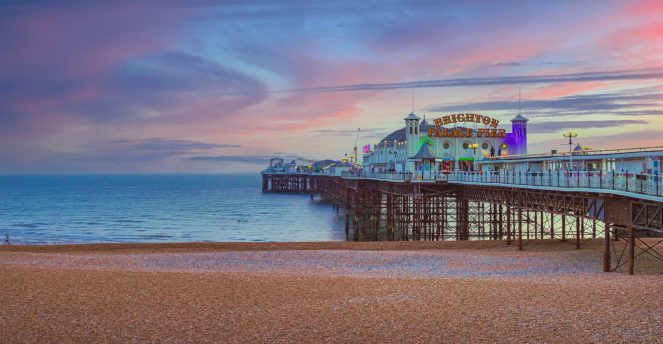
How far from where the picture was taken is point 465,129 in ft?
203

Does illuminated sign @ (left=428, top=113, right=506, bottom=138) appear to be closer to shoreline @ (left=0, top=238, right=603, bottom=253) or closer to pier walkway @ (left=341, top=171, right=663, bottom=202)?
pier walkway @ (left=341, top=171, right=663, bottom=202)

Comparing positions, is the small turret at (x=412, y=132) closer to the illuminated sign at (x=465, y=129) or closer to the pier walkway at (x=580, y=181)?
the illuminated sign at (x=465, y=129)

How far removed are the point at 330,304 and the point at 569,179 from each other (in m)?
14.7

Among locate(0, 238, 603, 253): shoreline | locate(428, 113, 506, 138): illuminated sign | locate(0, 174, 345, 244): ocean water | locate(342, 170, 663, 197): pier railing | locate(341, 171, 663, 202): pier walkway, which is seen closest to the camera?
locate(341, 171, 663, 202): pier walkway

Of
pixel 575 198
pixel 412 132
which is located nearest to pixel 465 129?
pixel 412 132

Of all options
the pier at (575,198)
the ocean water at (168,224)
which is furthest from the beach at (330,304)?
the ocean water at (168,224)

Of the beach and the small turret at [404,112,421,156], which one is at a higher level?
the small turret at [404,112,421,156]

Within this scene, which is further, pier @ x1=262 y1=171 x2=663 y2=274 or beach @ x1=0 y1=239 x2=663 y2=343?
pier @ x1=262 y1=171 x2=663 y2=274

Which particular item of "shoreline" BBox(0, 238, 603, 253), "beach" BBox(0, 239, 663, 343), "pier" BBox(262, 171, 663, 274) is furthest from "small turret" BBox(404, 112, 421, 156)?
"beach" BBox(0, 239, 663, 343)

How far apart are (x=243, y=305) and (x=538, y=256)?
16.7 m

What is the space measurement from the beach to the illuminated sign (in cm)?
3762

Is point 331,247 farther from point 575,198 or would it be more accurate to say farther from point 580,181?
point 580,181

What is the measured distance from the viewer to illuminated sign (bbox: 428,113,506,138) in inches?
2414

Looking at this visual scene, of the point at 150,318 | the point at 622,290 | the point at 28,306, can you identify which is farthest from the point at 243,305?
the point at 622,290
